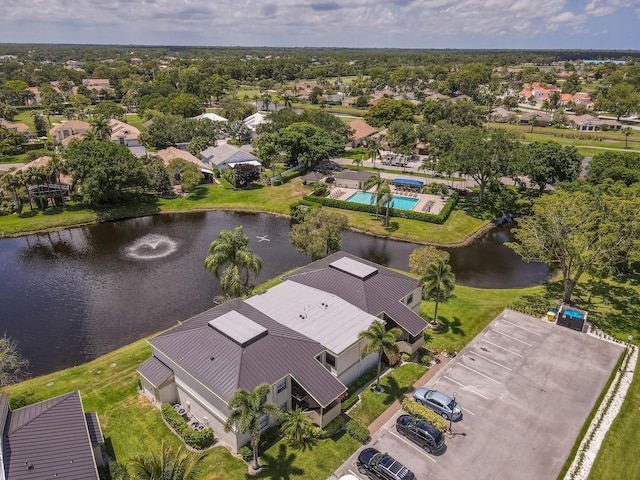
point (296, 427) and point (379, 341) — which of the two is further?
point (379, 341)

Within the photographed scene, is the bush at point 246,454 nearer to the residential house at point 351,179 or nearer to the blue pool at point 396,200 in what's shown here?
the blue pool at point 396,200

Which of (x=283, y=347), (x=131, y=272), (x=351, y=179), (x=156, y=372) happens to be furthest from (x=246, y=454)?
(x=351, y=179)

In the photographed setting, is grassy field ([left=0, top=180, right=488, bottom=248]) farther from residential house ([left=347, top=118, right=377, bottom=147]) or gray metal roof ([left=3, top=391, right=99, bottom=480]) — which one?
gray metal roof ([left=3, top=391, right=99, bottom=480])

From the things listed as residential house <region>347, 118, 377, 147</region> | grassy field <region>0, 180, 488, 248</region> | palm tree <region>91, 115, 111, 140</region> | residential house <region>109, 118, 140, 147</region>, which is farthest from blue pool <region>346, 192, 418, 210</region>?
residential house <region>109, 118, 140, 147</region>

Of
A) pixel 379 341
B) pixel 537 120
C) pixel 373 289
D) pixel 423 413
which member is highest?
pixel 537 120

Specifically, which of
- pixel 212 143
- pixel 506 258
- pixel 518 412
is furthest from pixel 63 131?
pixel 518 412

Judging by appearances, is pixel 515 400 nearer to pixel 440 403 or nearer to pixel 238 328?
pixel 440 403
